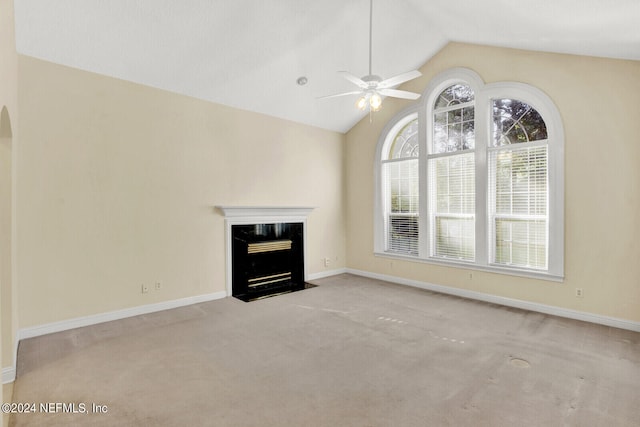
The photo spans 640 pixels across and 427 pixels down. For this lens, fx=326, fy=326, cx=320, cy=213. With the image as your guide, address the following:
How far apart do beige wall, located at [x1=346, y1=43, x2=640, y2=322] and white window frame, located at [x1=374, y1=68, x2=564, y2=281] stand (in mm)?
88

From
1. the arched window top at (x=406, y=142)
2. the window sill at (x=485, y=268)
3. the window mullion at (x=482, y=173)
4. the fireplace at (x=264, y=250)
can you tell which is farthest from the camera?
the arched window top at (x=406, y=142)

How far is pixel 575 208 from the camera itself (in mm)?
3902

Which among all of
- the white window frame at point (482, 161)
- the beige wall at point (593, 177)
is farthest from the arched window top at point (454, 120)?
the beige wall at point (593, 177)

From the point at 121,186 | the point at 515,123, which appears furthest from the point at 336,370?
the point at 515,123

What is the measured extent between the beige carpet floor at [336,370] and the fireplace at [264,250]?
2.99 ft

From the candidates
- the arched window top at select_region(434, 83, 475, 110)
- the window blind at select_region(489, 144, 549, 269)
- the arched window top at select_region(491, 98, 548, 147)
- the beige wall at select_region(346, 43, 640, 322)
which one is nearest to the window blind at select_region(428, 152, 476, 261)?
the window blind at select_region(489, 144, 549, 269)

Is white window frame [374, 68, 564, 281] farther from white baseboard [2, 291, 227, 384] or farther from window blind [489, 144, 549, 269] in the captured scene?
white baseboard [2, 291, 227, 384]

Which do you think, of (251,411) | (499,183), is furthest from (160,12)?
(499,183)

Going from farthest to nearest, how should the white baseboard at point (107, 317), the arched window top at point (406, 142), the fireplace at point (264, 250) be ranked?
1. the arched window top at point (406, 142)
2. the fireplace at point (264, 250)
3. the white baseboard at point (107, 317)

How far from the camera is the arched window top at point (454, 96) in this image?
495 cm

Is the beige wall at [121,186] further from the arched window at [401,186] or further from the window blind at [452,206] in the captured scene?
the window blind at [452,206]

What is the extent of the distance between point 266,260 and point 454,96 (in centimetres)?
397

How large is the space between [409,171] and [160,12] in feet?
13.7

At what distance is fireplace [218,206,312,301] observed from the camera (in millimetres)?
4973
